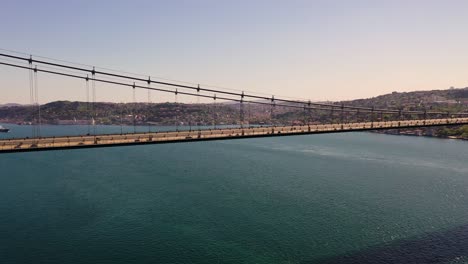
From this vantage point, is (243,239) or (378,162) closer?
(243,239)

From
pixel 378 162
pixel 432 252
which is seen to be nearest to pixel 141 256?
pixel 432 252

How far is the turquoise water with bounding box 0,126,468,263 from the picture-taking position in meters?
40.7

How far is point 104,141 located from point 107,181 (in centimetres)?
4109

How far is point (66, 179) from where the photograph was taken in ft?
248

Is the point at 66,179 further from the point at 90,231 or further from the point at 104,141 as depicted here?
the point at 104,141

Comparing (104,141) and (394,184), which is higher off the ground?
(104,141)

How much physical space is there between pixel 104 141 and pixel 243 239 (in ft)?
72.7

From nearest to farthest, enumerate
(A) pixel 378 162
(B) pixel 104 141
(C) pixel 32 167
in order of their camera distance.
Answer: (B) pixel 104 141, (C) pixel 32 167, (A) pixel 378 162

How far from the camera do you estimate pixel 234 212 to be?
5372 centimetres

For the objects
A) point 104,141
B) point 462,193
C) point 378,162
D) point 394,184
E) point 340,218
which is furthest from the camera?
point 378,162

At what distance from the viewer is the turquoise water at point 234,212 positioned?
40688mm

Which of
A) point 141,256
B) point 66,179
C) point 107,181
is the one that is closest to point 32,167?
point 66,179

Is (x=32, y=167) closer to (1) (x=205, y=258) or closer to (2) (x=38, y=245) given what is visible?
(2) (x=38, y=245)

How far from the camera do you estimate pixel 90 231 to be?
1813 inches
